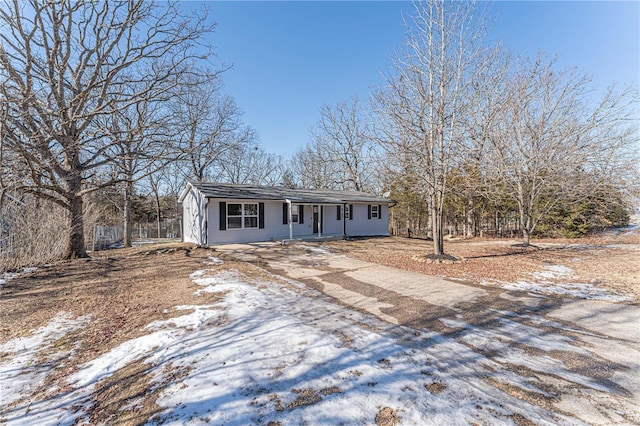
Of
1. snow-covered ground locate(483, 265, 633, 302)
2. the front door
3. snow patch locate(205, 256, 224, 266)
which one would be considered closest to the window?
snow patch locate(205, 256, 224, 266)

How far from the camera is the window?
13091 mm

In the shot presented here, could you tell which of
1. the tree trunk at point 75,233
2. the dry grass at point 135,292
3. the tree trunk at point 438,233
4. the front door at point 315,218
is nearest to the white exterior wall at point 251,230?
the dry grass at point 135,292

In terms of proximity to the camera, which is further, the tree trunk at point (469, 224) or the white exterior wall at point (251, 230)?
the tree trunk at point (469, 224)

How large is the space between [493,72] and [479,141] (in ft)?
9.83

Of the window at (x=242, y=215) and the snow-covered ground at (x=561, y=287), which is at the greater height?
the window at (x=242, y=215)

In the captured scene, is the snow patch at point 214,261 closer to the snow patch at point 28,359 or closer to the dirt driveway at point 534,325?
the dirt driveway at point 534,325

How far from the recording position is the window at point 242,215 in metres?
13.1

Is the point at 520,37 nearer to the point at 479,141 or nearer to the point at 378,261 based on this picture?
the point at 479,141

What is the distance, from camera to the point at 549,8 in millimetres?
9562

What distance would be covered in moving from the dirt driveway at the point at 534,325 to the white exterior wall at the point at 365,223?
10251mm

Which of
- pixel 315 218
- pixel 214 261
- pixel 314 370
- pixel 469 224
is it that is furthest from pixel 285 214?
pixel 469 224

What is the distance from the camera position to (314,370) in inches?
110

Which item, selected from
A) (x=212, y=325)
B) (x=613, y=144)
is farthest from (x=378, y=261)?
(x=613, y=144)

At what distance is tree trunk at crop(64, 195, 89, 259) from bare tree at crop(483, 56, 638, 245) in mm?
16334
